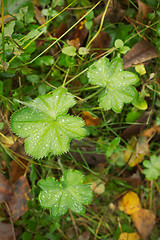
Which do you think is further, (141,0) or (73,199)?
(141,0)

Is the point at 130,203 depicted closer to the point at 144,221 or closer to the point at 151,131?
the point at 144,221

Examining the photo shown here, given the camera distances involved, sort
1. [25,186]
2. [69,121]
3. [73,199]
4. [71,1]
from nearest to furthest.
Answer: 1. [69,121]
2. [73,199]
3. [71,1]
4. [25,186]

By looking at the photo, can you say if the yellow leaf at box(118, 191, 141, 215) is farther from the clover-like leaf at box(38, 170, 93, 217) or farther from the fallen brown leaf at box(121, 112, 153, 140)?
the clover-like leaf at box(38, 170, 93, 217)

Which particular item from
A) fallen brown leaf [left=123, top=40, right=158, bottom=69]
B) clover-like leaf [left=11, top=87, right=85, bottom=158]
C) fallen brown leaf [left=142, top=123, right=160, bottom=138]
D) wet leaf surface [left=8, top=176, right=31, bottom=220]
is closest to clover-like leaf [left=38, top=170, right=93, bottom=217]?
clover-like leaf [left=11, top=87, right=85, bottom=158]

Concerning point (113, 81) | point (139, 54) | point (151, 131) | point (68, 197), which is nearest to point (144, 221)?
point (151, 131)

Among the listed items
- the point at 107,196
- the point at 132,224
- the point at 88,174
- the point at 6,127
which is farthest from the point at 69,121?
the point at 132,224

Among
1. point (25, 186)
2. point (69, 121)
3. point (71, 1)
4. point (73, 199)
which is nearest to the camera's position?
point (69, 121)

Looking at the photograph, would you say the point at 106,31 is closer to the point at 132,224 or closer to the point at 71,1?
the point at 71,1
